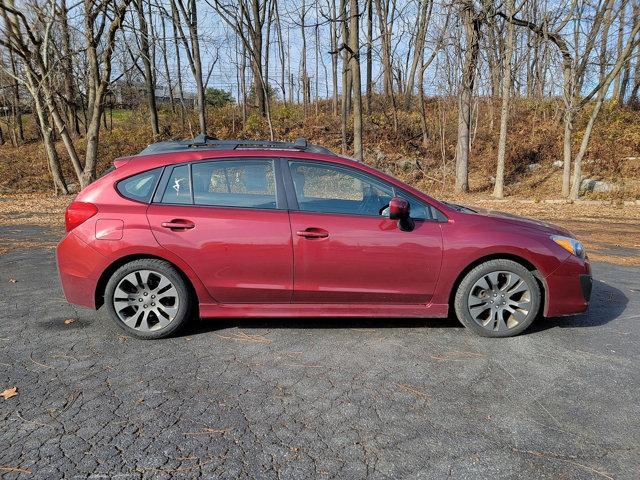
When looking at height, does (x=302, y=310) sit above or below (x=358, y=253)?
below

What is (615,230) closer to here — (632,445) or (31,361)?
(632,445)

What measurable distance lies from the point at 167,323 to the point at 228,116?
27.7 m

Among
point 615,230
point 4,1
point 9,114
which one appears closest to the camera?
point 615,230

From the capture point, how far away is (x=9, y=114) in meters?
32.9

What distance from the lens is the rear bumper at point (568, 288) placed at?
13.1 ft

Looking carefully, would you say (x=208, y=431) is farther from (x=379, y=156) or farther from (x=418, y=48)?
(x=418, y=48)

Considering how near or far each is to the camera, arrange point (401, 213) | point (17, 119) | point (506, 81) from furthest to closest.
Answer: point (17, 119) → point (506, 81) → point (401, 213)

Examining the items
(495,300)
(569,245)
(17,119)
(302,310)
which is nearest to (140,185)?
(302,310)

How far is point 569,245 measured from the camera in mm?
4082

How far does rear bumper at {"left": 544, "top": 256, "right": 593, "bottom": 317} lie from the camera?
3996mm

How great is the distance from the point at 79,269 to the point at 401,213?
9.15 ft

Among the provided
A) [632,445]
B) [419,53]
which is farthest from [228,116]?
[632,445]

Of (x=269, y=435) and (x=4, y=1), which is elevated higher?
(x=4, y=1)

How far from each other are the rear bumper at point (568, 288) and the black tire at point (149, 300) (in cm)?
314
